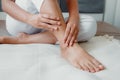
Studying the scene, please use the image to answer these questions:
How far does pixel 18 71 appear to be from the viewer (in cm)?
84

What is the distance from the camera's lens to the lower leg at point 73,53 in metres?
0.91

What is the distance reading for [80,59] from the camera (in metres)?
0.96

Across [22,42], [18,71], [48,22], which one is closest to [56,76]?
[18,71]

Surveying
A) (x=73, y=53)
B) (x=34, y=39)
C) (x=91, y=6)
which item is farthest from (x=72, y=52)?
(x=91, y=6)

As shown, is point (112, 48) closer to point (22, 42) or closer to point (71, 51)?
point (71, 51)

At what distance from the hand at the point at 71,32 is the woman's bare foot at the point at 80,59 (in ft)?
0.08

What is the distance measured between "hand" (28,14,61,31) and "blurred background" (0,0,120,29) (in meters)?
0.84

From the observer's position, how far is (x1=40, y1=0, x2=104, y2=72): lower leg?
908mm

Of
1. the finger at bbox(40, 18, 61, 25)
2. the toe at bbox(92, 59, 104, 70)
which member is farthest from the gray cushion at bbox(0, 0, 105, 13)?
the toe at bbox(92, 59, 104, 70)

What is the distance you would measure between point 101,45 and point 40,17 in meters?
0.34

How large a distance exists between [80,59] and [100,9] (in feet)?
3.52

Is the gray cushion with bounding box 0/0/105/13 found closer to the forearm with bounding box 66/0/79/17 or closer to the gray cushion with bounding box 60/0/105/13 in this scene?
A: the gray cushion with bounding box 60/0/105/13

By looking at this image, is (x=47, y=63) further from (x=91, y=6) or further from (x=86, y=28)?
(x=91, y=6)

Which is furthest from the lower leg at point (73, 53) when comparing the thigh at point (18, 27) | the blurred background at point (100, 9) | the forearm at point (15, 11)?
the blurred background at point (100, 9)
